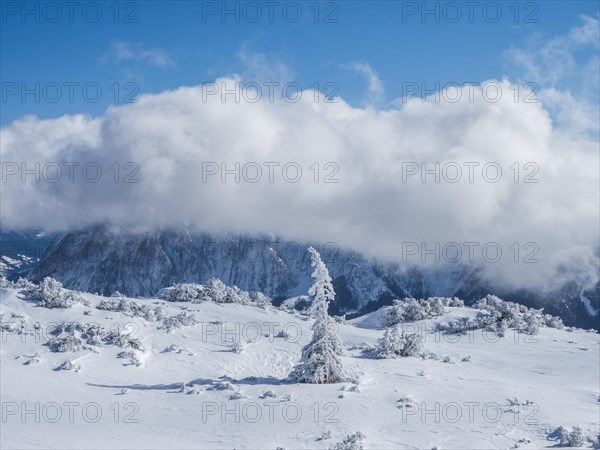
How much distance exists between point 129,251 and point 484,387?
104 meters

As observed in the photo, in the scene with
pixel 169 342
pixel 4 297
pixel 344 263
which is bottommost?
pixel 169 342

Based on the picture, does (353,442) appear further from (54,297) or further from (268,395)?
(54,297)


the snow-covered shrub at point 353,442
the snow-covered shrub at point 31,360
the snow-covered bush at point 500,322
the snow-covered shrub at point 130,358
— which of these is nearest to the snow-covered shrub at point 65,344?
the snow-covered shrub at point 31,360

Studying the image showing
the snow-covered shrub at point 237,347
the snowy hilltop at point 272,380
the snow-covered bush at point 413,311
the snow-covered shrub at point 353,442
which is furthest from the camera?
the snow-covered bush at point 413,311

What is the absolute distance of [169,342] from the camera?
31188mm

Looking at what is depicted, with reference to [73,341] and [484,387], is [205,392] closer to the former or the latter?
[73,341]

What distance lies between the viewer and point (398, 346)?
101 ft

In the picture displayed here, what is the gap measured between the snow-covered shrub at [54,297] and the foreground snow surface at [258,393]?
599 mm

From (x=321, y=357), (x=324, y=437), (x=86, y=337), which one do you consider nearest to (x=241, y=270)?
(x=86, y=337)

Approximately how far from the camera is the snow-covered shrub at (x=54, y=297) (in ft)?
109

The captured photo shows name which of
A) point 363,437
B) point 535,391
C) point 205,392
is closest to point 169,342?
point 205,392

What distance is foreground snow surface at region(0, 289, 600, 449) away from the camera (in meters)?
20.7

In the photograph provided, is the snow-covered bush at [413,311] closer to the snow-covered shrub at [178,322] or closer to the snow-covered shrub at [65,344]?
the snow-covered shrub at [178,322]

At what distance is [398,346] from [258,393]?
9.40 metres
